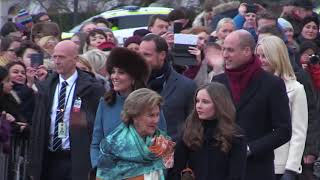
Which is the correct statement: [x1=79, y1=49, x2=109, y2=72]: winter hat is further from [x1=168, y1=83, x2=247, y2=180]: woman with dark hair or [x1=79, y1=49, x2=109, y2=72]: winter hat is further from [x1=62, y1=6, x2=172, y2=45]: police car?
[x1=62, y1=6, x2=172, y2=45]: police car

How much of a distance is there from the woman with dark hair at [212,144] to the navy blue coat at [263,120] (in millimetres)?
596

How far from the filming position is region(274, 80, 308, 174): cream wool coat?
36.2ft

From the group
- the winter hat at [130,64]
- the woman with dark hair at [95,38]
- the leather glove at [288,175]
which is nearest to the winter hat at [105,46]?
the woman with dark hair at [95,38]

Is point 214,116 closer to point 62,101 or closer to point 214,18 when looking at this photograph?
point 62,101

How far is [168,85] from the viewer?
1073cm

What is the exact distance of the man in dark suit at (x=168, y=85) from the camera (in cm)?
1067

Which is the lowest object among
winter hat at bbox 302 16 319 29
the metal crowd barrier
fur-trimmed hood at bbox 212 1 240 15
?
the metal crowd barrier

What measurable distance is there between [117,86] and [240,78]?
1067mm

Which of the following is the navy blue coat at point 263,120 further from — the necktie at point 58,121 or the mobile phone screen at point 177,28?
the mobile phone screen at point 177,28

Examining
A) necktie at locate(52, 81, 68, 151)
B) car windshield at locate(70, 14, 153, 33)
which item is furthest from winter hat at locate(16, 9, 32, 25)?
necktie at locate(52, 81, 68, 151)

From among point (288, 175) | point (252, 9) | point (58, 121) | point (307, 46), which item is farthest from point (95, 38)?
point (288, 175)

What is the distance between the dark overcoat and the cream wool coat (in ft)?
5.79

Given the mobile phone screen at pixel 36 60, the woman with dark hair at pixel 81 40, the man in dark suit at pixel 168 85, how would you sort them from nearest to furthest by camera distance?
the man in dark suit at pixel 168 85, the mobile phone screen at pixel 36 60, the woman with dark hair at pixel 81 40

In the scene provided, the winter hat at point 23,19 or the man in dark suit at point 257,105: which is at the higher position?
the man in dark suit at point 257,105
